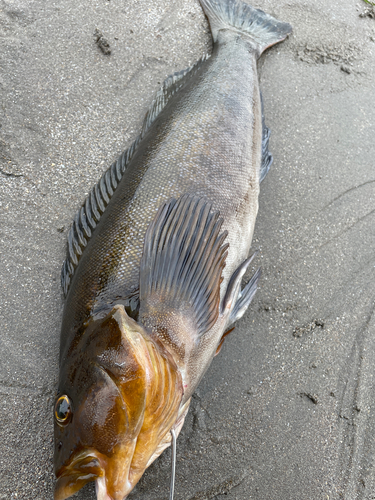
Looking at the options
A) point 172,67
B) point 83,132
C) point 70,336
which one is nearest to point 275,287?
point 70,336

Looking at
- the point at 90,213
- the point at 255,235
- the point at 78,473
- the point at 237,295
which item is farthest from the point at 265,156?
the point at 78,473

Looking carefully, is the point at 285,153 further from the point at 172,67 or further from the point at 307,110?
the point at 172,67

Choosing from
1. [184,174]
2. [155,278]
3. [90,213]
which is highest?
[184,174]

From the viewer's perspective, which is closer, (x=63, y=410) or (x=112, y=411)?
(x=112, y=411)

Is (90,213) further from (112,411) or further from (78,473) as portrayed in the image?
(78,473)

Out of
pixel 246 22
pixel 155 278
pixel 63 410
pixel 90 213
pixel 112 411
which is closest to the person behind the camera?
pixel 112 411

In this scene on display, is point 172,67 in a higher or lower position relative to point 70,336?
higher
